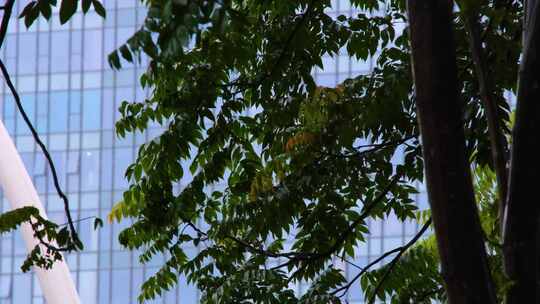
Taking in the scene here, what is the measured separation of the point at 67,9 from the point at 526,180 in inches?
57.7

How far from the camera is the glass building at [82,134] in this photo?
5453cm

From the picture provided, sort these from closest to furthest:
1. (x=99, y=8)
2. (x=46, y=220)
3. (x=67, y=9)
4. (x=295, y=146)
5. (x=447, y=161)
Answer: (x=447, y=161) → (x=67, y=9) → (x=99, y=8) → (x=46, y=220) → (x=295, y=146)

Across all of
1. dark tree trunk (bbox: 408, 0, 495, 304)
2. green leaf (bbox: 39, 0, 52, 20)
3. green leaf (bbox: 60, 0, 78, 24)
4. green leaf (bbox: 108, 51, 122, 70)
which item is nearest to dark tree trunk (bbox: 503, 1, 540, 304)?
dark tree trunk (bbox: 408, 0, 495, 304)

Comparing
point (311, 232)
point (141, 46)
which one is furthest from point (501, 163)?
point (311, 232)

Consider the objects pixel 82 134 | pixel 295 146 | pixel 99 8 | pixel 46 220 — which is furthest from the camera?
pixel 82 134

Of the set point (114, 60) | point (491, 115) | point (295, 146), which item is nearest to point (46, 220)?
point (295, 146)

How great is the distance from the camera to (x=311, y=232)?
7.72m

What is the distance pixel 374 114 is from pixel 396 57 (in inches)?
24.0

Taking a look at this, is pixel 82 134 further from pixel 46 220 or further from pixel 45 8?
pixel 45 8

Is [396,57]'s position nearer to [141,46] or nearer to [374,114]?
[374,114]

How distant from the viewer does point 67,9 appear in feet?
13.6

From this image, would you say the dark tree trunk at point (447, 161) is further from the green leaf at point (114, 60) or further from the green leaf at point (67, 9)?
the green leaf at point (67, 9)

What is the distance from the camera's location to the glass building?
54.5 m

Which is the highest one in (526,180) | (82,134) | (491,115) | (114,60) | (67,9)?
(82,134)
